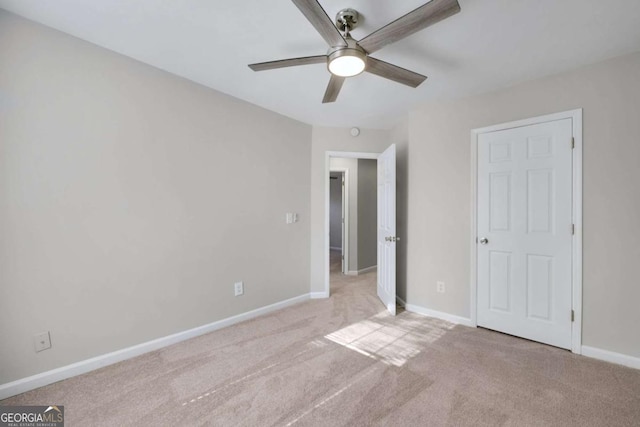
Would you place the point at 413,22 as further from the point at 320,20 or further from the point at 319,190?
the point at 319,190

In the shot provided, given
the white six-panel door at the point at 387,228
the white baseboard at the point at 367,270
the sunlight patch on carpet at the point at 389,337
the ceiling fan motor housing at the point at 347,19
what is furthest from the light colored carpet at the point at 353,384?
the white baseboard at the point at 367,270

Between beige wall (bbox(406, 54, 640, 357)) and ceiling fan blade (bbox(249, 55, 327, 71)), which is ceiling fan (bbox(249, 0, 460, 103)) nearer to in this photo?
ceiling fan blade (bbox(249, 55, 327, 71))

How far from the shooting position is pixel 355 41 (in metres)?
1.60

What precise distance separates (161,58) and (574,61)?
3277 mm

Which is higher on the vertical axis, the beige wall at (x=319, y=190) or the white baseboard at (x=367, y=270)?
the beige wall at (x=319, y=190)

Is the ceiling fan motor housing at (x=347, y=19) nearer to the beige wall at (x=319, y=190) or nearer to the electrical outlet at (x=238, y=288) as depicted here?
the beige wall at (x=319, y=190)

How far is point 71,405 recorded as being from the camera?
172cm

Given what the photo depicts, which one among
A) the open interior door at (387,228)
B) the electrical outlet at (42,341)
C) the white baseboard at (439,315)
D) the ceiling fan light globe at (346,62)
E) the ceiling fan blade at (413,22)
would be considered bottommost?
the white baseboard at (439,315)

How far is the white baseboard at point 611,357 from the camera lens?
2111mm

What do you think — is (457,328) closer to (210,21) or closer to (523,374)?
(523,374)

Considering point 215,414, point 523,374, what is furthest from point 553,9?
point 215,414

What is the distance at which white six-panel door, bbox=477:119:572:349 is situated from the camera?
2.41 meters

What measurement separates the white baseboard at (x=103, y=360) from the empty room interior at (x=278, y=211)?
0.04 feet

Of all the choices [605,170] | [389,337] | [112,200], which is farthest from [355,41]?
[389,337]
